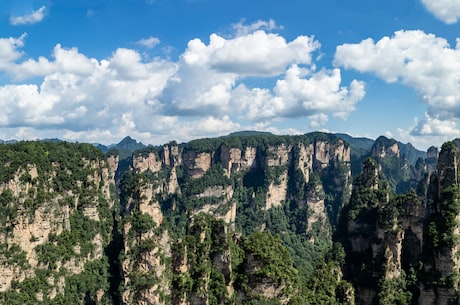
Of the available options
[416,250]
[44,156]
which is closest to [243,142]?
[44,156]

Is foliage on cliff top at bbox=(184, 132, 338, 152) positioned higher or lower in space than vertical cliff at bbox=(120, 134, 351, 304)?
higher

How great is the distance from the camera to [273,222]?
14012 centimetres

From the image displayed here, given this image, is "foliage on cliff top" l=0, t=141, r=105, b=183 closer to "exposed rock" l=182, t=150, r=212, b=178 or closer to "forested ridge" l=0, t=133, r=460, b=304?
"forested ridge" l=0, t=133, r=460, b=304

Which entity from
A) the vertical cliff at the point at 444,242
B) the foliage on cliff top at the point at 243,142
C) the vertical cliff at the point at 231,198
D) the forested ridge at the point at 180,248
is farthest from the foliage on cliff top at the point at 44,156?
the foliage on cliff top at the point at 243,142

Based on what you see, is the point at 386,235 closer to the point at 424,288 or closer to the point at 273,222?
the point at 424,288

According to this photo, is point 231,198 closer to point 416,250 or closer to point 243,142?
point 243,142

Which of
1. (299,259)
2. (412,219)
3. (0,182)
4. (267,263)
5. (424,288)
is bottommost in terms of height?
(299,259)

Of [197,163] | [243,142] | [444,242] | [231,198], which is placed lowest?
[231,198]

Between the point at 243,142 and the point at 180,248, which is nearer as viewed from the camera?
the point at 180,248

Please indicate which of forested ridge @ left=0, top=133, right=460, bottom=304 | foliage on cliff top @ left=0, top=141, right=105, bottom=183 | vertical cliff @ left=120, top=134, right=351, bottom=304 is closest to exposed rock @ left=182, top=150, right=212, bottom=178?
vertical cliff @ left=120, top=134, right=351, bottom=304

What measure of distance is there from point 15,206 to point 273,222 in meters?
96.5

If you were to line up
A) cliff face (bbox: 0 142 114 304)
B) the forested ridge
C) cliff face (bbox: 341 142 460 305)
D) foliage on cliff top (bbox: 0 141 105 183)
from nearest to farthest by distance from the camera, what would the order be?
cliff face (bbox: 0 142 114 304) < the forested ridge < cliff face (bbox: 341 142 460 305) < foliage on cliff top (bbox: 0 141 105 183)

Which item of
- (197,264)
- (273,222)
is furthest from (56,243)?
(273,222)

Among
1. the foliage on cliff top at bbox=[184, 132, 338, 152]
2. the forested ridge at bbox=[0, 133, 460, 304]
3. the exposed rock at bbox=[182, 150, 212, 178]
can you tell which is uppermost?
the foliage on cliff top at bbox=[184, 132, 338, 152]
